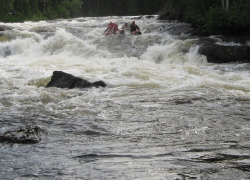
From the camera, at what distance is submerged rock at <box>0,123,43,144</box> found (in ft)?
14.9

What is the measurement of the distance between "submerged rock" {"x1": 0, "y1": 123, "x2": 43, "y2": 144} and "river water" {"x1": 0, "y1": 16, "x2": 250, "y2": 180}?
112mm

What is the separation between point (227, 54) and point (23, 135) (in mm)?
9928

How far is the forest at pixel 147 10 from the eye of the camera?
54.7 ft

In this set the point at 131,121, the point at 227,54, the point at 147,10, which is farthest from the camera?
the point at 147,10

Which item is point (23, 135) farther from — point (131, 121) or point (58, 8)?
point (58, 8)

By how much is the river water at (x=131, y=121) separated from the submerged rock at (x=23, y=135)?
4.4 inches

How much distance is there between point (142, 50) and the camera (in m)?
14.9

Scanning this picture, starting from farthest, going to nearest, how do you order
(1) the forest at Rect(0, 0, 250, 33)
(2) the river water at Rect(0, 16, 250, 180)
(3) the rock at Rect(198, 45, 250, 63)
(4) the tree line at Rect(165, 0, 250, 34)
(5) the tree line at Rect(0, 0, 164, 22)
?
(5) the tree line at Rect(0, 0, 164, 22) → (1) the forest at Rect(0, 0, 250, 33) → (4) the tree line at Rect(165, 0, 250, 34) → (3) the rock at Rect(198, 45, 250, 63) → (2) the river water at Rect(0, 16, 250, 180)

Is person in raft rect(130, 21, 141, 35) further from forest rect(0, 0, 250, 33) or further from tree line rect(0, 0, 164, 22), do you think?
tree line rect(0, 0, 164, 22)

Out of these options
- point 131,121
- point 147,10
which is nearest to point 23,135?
point 131,121

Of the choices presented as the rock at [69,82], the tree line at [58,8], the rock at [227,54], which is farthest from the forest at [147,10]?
A: the rock at [69,82]

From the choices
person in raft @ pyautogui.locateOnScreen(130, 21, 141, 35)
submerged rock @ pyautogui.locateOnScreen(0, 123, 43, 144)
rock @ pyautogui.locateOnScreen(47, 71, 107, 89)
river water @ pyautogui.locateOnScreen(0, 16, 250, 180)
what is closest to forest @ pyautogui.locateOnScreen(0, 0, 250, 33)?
person in raft @ pyautogui.locateOnScreen(130, 21, 141, 35)

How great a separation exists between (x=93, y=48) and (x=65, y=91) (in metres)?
7.39

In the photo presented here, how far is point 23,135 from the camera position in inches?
184
